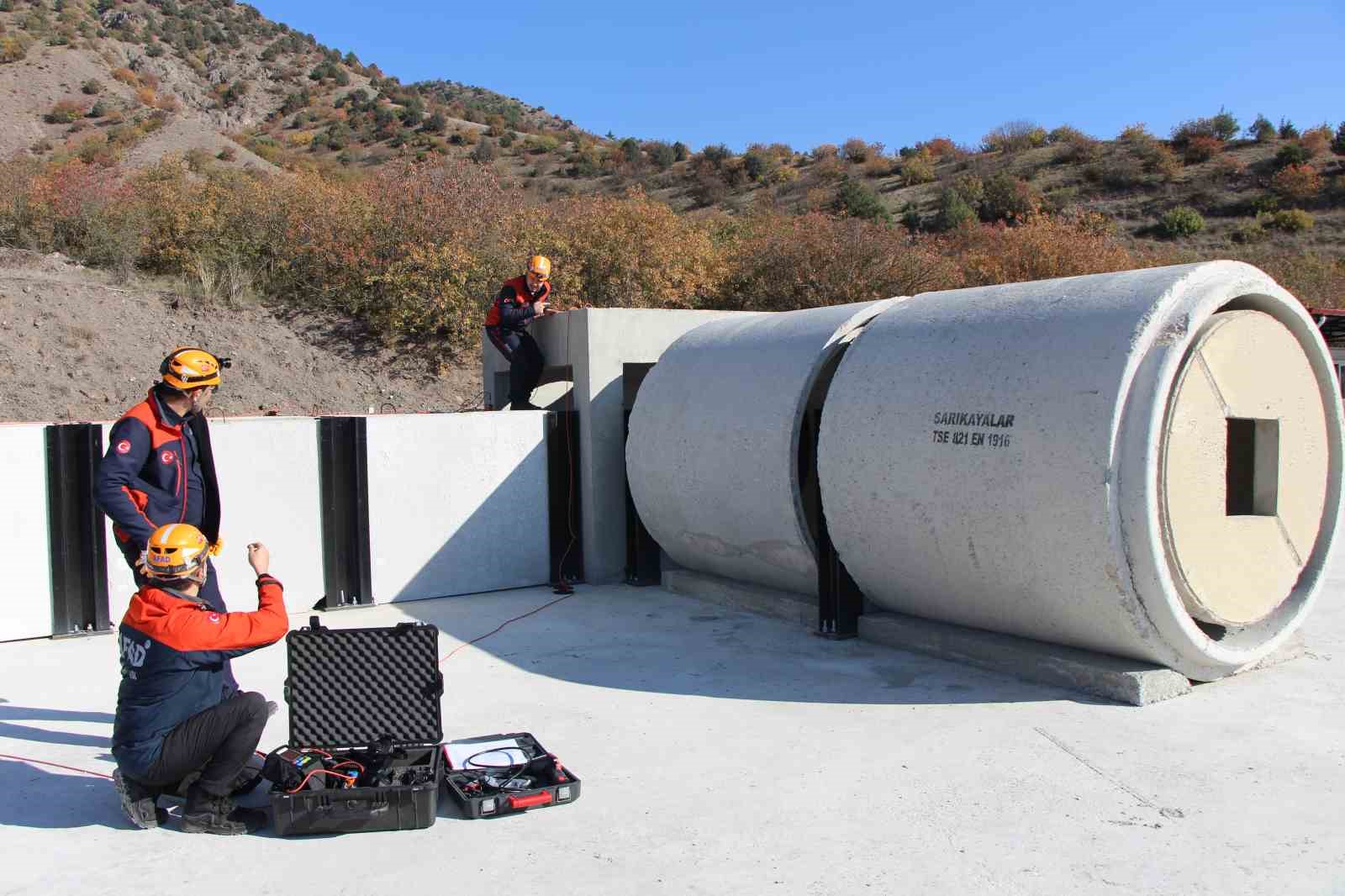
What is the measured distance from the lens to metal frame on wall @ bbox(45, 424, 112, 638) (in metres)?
8.13

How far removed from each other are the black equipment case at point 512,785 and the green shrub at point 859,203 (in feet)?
106

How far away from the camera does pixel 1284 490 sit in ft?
21.2

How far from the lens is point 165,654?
4.39 metres

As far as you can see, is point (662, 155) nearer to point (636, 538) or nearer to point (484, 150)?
point (484, 150)

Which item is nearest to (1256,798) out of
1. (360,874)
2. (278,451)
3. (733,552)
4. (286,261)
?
(360,874)

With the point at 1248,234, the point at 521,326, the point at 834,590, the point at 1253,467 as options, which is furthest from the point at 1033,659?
the point at 1248,234

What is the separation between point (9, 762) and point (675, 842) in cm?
360

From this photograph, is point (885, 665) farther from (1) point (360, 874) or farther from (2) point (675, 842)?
(1) point (360, 874)

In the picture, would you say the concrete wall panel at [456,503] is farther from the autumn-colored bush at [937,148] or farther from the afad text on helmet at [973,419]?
the autumn-colored bush at [937,148]

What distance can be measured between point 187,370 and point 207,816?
225 centimetres

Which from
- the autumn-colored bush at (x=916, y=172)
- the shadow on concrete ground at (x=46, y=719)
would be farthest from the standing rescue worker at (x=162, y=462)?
the autumn-colored bush at (x=916, y=172)

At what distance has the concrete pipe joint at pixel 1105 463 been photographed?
5.65 meters

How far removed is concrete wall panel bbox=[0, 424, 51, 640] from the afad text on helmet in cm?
665

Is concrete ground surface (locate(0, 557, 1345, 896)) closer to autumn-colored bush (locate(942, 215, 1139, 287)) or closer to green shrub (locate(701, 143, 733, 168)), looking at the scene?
autumn-colored bush (locate(942, 215, 1139, 287))
